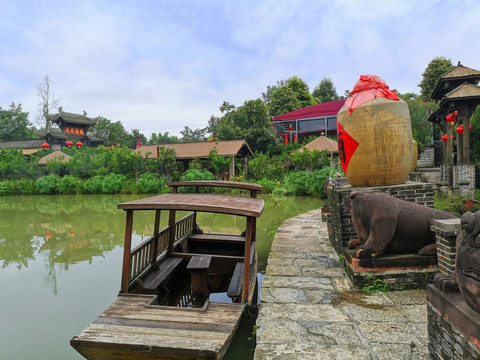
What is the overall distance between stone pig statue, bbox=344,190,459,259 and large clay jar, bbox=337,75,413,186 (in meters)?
1.06

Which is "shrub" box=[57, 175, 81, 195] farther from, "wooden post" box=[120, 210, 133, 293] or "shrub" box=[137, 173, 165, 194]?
"wooden post" box=[120, 210, 133, 293]

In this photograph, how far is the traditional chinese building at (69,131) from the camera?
113ft

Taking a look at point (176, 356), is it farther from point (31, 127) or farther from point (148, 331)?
point (31, 127)

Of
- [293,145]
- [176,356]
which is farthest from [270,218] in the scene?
[293,145]

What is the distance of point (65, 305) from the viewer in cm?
472

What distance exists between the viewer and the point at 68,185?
887 inches

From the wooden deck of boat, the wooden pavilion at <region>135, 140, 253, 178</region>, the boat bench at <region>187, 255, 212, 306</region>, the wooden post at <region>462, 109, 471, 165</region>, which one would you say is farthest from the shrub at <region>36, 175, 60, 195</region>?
the wooden post at <region>462, 109, 471, 165</region>

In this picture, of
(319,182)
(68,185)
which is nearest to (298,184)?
(319,182)

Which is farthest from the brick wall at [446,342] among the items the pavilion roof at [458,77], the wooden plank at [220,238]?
the pavilion roof at [458,77]

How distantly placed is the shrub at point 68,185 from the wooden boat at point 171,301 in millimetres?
19982

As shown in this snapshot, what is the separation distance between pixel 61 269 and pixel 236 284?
431 cm

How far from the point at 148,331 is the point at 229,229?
7.39 metres

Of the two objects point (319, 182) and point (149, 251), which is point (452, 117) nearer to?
point (319, 182)

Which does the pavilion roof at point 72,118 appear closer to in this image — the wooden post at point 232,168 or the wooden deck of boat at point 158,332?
the wooden post at point 232,168
